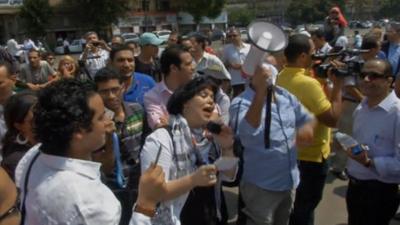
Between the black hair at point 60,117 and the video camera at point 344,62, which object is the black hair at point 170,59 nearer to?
the video camera at point 344,62

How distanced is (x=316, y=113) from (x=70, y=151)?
2.04m

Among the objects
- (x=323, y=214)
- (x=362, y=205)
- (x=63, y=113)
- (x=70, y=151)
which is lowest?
(x=323, y=214)

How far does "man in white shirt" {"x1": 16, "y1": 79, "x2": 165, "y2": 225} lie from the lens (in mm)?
1546

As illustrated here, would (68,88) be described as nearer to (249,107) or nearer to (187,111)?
(187,111)

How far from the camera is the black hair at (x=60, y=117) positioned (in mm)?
1645

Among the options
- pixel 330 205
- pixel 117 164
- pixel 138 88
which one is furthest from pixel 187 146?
pixel 330 205

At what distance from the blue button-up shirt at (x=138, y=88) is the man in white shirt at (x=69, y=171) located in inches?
82.3

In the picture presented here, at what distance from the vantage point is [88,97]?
1740 millimetres

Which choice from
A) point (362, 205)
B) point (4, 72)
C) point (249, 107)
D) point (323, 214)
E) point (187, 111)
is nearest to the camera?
point (187, 111)

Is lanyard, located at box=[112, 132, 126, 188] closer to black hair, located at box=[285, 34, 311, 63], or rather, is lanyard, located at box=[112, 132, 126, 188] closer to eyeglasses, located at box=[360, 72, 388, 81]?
Answer: black hair, located at box=[285, 34, 311, 63]

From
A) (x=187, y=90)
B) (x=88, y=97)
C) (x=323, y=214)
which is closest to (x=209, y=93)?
(x=187, y=90)

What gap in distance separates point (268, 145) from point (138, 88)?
1623 millimetres

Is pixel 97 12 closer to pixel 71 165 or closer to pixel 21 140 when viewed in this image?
pixel 21 140

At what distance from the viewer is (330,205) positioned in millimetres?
4500
